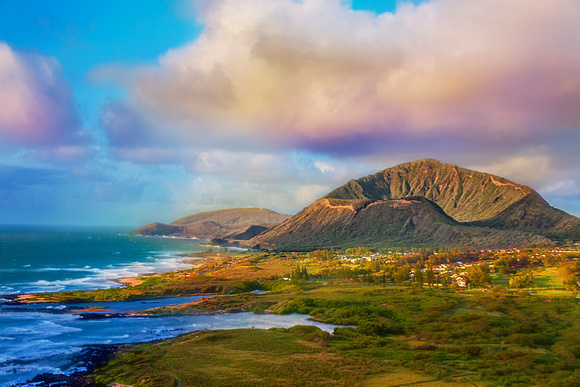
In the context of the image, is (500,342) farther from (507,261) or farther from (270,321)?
(507,261)

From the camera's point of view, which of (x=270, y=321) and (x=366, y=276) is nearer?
(x=270, y=321)

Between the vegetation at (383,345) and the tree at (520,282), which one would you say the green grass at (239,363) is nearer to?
the vegetation at (383,345)

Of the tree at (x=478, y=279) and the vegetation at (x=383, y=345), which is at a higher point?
the tree at (x=478, y=279)

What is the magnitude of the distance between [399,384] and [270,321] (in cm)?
4622

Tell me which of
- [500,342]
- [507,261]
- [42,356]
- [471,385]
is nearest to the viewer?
[471,385]

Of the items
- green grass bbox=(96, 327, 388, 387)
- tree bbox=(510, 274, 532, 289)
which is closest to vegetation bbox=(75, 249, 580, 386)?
green grass bbox=(96, 327, 388, 387)

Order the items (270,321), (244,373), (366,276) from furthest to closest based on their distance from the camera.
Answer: (366,276) < (270,321) < (244,373)

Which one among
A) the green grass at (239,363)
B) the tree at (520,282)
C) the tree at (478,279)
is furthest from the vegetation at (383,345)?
the tree at (478,279)

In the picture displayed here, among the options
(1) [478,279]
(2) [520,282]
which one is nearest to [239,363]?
(1) [478,279]

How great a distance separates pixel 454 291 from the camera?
403ft

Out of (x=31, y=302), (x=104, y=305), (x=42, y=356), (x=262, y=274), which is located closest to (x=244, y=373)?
(x=42, y=356)

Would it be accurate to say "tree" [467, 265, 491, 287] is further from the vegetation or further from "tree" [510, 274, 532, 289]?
the vegetation

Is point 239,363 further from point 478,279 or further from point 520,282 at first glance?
point 520,282

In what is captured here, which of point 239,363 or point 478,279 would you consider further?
point 478,279
